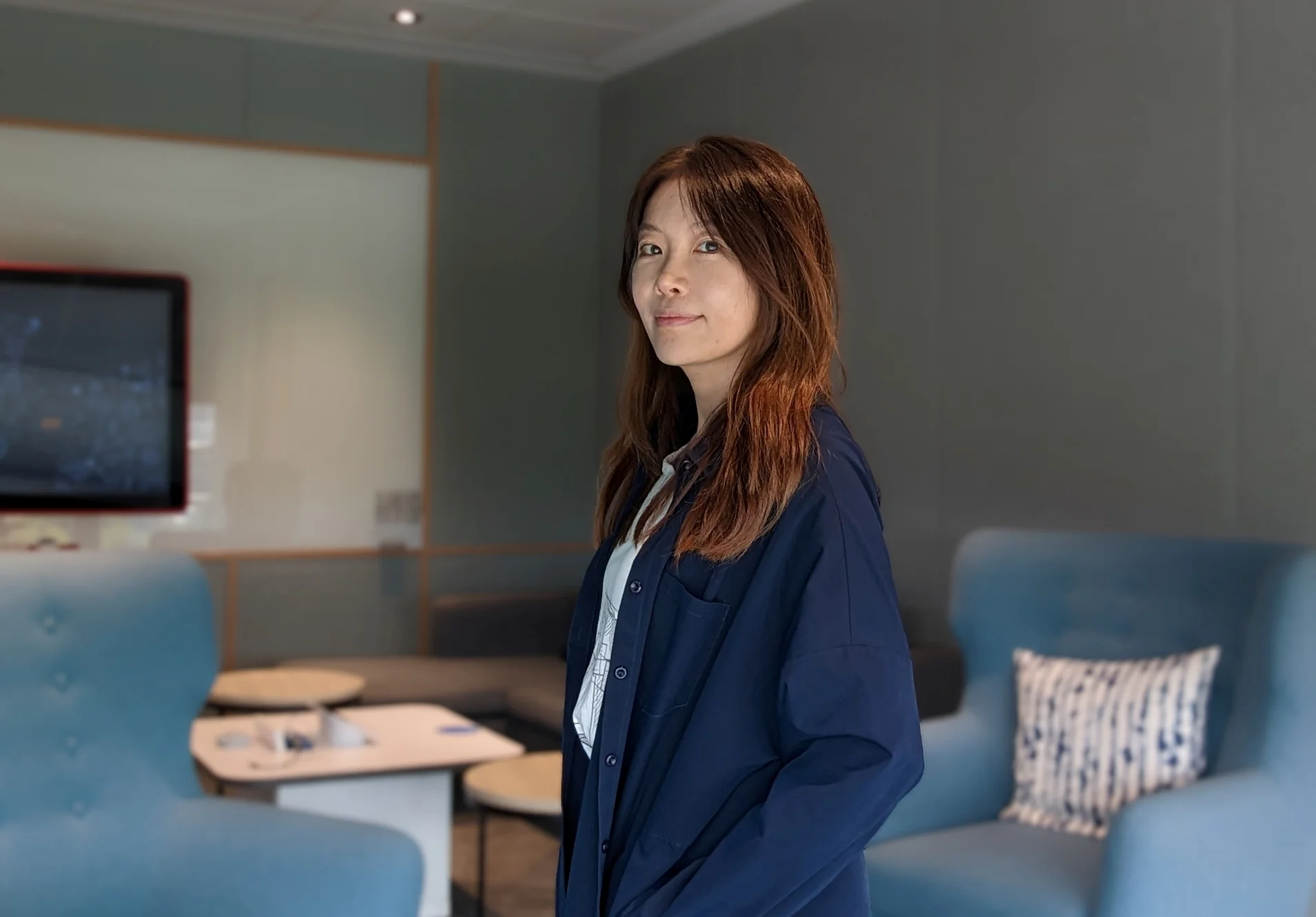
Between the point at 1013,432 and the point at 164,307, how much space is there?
3399mm

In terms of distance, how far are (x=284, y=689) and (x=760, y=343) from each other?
3.66 m

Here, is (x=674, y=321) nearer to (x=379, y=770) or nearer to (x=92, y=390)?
(x=379, y=770)

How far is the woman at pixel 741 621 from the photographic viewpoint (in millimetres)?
1179

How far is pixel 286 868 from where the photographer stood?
7.80 ft

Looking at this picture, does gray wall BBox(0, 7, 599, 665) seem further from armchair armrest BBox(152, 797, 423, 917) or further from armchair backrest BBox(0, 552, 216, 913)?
armchair armrest BBox(152, 797, 423, 917)

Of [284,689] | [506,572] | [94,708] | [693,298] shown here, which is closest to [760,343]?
[693,298]

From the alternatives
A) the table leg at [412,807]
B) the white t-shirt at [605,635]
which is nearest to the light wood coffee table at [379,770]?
the table leg at [412,807]

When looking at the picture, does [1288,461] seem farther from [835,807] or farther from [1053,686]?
[835,807]

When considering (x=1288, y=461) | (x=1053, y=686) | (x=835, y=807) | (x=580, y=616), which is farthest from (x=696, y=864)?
(x=1288, y=461)

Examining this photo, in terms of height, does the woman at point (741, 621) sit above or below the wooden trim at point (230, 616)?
above

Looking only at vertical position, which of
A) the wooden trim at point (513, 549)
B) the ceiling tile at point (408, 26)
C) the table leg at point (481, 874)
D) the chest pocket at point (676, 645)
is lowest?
the table leg at point (481, 874)

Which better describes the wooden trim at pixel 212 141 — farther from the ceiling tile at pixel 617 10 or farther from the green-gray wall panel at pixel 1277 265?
the green-gray wall panel at pixel 1277 265

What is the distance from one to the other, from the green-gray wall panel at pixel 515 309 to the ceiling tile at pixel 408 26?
12.1 inches

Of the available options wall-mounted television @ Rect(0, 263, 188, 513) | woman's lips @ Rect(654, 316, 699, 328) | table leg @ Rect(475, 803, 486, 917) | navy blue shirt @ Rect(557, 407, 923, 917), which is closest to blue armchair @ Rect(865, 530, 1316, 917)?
table leg @ Rect(475, 803, 486, 917)
